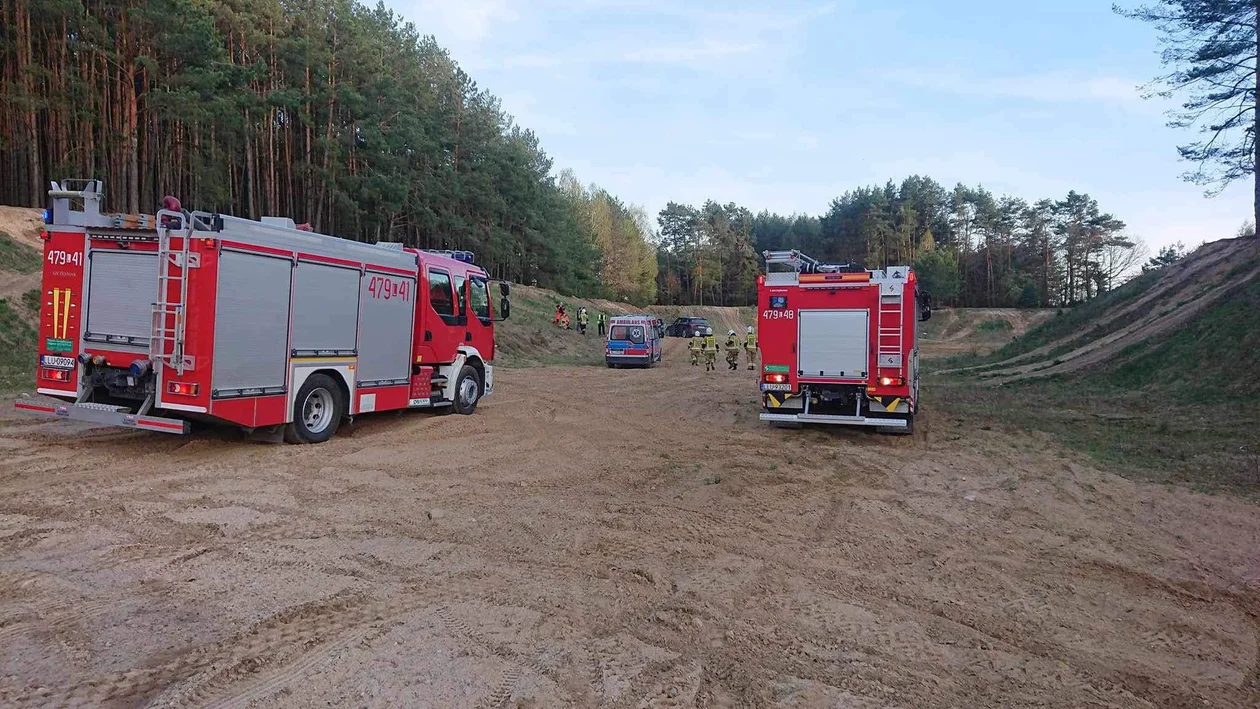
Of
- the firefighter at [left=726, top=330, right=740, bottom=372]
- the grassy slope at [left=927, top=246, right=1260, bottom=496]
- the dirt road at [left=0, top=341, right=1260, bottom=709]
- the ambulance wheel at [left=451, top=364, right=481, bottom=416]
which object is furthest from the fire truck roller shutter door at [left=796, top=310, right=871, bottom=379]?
the firefighter at [left=726, top=330, right=740, bottom=372]

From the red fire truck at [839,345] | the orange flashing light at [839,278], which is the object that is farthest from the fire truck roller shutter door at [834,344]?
the orange flashing light at [839,278]

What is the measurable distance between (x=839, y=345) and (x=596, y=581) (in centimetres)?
785

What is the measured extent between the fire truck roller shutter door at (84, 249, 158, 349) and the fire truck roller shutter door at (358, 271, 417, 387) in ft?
8.70

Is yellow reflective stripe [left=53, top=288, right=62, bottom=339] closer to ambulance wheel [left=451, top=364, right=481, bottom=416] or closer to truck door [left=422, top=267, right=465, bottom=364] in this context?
truck door [left=422, top=267, right=465, bottom=364]

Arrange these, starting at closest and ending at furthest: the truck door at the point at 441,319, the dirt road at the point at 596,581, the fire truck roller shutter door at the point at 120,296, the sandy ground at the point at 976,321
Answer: the dirt road at the point at 596,581 < the fire truck roller shutter door at the point at 120,296 < the truck door at the point at 441,319 < the sandy ground at the point at 976,321

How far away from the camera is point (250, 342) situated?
8539 mm

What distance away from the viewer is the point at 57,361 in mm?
8750

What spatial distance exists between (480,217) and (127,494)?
4664 centimetres

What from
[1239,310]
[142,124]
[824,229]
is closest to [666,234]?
[824,229]

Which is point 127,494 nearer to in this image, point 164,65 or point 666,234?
point 164,65

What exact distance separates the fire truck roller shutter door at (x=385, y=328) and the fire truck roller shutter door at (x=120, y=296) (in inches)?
104

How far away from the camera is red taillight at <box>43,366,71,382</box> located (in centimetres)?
867

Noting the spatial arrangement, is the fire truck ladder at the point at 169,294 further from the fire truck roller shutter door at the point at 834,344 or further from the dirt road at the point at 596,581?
the fire truck roller shutter door at the point at 834,344

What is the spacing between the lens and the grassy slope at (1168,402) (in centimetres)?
1020
